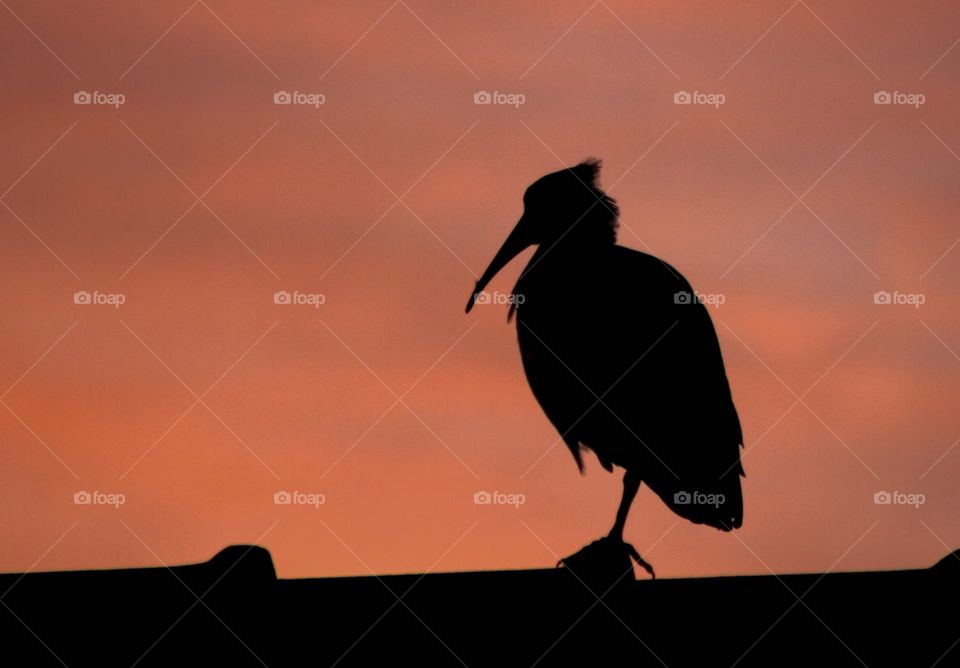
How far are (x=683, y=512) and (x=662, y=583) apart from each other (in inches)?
132

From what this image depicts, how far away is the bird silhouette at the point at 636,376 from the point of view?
7.21 m

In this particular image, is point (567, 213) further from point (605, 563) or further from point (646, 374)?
point (605, 563)

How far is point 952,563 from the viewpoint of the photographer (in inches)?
168

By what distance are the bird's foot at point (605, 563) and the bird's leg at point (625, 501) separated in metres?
0.10

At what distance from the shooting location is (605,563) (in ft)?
17.3

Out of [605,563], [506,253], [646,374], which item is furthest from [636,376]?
[605,563]

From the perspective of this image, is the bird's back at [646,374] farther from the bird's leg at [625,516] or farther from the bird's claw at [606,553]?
the bird's claw at [606,553]

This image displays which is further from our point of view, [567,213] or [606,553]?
[567,213]

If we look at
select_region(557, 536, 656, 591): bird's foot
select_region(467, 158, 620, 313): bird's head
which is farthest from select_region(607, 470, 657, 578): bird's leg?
select_region(467, 158, 620, 313): bird's head

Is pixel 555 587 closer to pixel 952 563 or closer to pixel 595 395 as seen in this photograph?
pixel 952 563

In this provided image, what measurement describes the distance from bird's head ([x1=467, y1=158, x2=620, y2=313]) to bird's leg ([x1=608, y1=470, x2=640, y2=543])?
5.29 ft

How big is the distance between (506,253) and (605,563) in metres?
3.91

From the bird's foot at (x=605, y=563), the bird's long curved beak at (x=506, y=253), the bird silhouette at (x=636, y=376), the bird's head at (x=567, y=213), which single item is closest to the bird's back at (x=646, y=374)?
the bird silhouette at (x=636, y=376)

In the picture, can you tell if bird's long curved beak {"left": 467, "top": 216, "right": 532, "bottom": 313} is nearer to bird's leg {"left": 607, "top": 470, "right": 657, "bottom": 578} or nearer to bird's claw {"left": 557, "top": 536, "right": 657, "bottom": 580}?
bird's leg {"left": 607, "top": 470, "right": 657, "bottom": 578}
